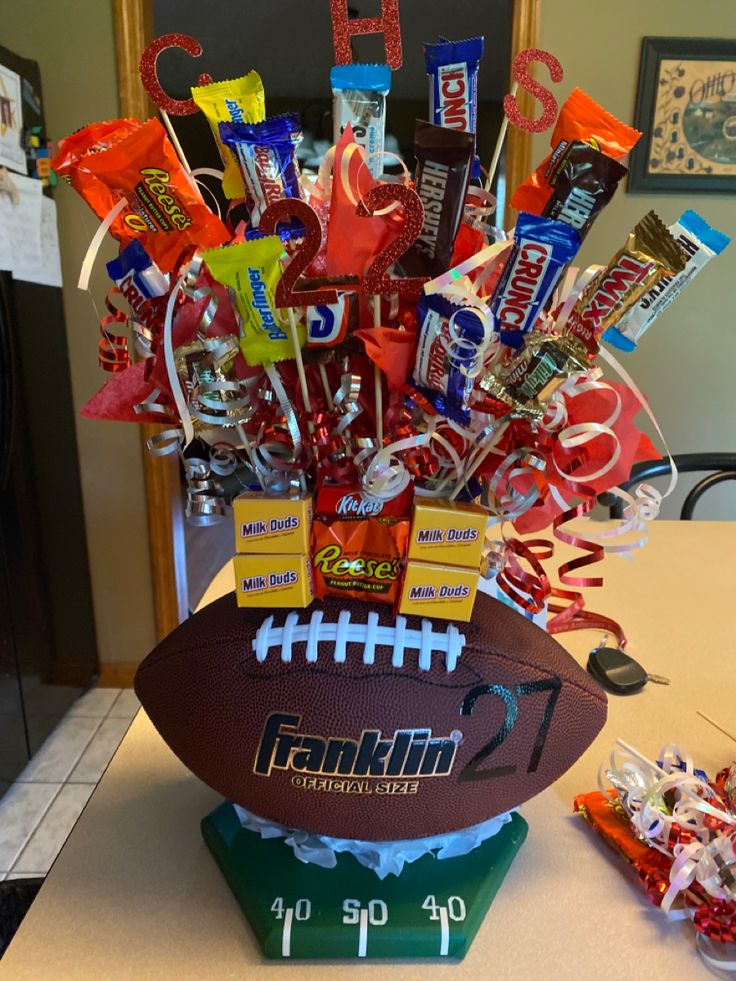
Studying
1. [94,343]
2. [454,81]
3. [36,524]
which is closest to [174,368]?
[454,81]

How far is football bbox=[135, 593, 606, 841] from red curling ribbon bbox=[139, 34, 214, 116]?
426 millimetres

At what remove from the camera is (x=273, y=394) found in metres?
0.57

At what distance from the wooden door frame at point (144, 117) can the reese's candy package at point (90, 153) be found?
5.09 ft

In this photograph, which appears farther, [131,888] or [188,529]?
[188,529]

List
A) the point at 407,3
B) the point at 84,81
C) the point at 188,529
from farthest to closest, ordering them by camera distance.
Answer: the point at 188,529 → the point at 407,3 → the point at 84,81

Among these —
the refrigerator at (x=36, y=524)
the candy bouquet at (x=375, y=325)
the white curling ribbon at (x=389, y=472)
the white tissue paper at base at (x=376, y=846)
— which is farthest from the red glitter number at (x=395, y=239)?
the refrigerator at (x=36, y=524)

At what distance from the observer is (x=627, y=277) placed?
0.51 meters

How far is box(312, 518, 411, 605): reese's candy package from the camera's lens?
1.87 ft

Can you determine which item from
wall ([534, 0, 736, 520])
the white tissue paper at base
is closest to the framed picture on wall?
wall ([534, 0, 736, 520])

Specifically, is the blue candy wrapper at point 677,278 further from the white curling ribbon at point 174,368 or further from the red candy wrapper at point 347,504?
the white curling ribbon at point 174,368

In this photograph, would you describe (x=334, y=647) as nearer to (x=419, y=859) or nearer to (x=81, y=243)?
(x=419, y=859)

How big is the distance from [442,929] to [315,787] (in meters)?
0.14

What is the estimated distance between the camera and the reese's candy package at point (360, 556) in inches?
22.5

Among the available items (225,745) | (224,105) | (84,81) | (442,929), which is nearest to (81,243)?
(84,81)
